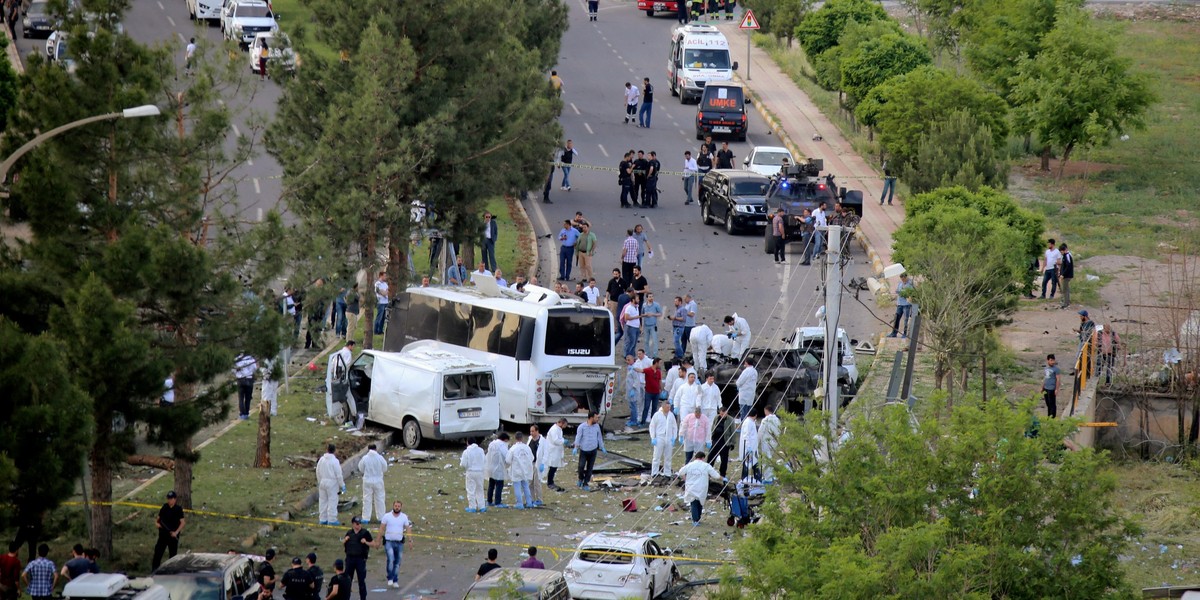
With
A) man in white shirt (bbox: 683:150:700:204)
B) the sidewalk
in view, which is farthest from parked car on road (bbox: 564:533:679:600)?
man in white shirt (bbox: 683:150:700:204)

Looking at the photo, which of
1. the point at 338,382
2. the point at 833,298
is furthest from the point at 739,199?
the point at 833,298

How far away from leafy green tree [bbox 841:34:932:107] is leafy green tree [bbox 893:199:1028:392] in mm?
17937

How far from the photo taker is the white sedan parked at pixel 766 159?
44.2m

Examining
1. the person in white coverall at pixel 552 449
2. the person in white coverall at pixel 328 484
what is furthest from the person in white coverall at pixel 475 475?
the person in white coverall at pixel 328 484

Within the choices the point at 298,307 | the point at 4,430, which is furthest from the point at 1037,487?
the point at 298,307

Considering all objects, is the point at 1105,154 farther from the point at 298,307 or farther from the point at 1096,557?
the point at 1096,557

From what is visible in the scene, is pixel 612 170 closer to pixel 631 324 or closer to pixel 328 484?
pixel 631 324

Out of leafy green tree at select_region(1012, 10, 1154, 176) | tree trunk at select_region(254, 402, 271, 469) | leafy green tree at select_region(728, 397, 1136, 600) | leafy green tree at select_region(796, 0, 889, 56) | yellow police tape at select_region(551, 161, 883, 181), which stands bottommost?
tree trunk at select_region(254, 402, 271, 469)

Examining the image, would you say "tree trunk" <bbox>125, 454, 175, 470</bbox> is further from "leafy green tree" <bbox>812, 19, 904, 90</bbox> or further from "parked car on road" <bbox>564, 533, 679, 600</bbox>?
"leafy green tree" <bbox>812, 19, 904, 90</bbox>

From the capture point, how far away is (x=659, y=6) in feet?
235

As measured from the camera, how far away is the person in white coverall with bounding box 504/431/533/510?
24.4m

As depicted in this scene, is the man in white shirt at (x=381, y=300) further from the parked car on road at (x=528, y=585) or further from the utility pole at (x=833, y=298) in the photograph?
the parked car on road at (x=528, y=585)

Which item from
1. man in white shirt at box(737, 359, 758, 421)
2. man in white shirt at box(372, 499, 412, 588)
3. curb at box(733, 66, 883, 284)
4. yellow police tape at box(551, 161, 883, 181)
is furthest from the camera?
yellow police tape at box(551, 161, 883, 181)

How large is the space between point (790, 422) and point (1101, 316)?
1799cm
